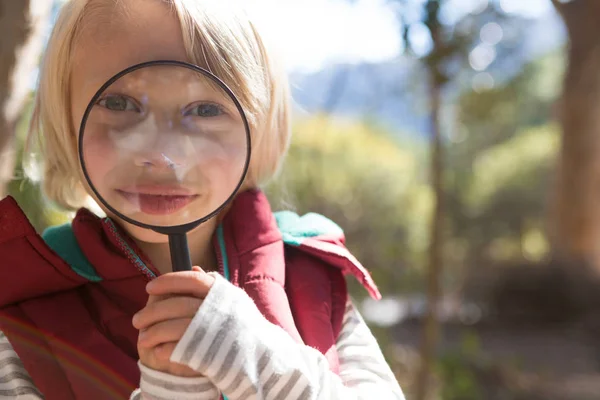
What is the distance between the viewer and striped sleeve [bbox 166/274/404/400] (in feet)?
3.29

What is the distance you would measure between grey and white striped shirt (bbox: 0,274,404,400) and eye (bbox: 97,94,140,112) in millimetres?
297

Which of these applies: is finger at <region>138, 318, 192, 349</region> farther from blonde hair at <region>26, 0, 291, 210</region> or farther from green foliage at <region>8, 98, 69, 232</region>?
green foliage at <region>8, 98, 69, 232</region>

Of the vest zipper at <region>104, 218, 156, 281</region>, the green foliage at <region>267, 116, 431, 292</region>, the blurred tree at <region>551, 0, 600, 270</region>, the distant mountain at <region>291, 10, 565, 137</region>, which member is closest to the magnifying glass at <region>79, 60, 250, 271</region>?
the vest zipper at <region>104, 218, 156, 281</region>

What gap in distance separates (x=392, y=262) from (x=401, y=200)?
1588mm

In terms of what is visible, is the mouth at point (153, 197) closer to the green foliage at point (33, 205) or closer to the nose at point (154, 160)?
the nose at point (154, 160)

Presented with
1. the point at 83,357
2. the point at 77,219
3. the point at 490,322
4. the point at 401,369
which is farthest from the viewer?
the point at 490,322

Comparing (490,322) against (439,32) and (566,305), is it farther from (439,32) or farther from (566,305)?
(439,32)

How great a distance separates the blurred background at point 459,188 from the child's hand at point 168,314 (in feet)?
1.91

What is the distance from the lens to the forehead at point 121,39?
1.17 metres

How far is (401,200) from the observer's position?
899cm

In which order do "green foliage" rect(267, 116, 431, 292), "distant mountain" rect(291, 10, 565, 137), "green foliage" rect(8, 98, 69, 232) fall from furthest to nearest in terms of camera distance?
"green foliage" rect(267, 116, 431, 292) < "distant mountain" rect(291, 10, 565, 137) < "green foliage" rect(8, 98, 69, 232)

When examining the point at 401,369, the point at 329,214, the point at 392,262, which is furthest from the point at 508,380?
the point at 329,214

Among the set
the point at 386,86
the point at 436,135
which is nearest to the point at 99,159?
the point at 436,135

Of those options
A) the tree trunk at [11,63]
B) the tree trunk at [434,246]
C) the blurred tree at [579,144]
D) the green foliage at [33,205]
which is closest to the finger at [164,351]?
the tree trunk at [11,63]
